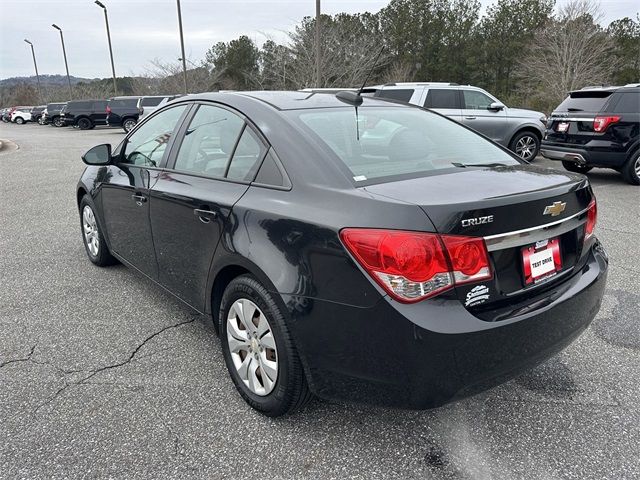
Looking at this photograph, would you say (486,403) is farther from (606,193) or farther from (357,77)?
(357,77)

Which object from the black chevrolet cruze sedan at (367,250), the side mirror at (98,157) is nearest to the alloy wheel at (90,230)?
the side mirror at (98,157)

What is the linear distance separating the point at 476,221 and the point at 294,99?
150 cm

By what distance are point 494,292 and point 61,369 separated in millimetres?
2432

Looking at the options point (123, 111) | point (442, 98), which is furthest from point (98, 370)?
point (123, 111)

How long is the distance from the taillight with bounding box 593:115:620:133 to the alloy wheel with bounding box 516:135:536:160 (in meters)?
2.83

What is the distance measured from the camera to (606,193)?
8.14 meters

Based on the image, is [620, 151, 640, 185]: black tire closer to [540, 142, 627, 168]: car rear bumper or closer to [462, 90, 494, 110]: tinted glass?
[540, 142, 627, 168]: car rear bumper

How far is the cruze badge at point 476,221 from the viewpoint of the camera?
1828mm

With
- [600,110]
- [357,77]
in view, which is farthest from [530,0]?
[600,110]

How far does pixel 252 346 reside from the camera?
242cm

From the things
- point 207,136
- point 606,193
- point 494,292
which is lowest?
point 606,193

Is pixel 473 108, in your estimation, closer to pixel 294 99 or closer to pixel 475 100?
pixel 475 100

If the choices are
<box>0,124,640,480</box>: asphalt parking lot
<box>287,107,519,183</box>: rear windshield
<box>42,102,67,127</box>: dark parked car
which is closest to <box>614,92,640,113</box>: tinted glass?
<box>0,124,640,480</box>: asphalt parking lot

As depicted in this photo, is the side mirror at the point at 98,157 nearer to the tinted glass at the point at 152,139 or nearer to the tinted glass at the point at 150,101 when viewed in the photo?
the tinted glass at the point at 152,139
